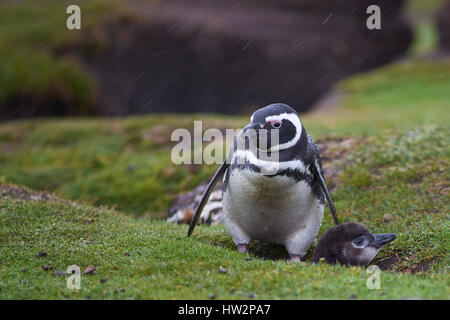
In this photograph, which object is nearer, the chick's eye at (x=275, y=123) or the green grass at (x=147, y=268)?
the green grass at (x=147, y=268)

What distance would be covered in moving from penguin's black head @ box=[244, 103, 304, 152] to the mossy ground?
49.5 inches

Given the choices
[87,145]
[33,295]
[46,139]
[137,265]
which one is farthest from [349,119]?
[33,295]

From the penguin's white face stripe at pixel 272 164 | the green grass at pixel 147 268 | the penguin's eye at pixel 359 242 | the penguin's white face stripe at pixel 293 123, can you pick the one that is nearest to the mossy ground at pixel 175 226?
the green grass at pixel 147 268

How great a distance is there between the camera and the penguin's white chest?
582 centimetres

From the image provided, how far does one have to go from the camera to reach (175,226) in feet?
24.8

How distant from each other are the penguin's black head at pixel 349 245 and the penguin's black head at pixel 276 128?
1.13 metres

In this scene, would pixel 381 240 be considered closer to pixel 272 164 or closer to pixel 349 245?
pixel 349 245

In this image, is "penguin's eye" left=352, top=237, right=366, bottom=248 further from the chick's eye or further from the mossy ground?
the chick's eye

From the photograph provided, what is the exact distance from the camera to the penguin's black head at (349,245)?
19.0ft

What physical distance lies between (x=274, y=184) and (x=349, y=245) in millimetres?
1074

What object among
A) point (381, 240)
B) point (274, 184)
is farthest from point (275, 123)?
point (381, 240)

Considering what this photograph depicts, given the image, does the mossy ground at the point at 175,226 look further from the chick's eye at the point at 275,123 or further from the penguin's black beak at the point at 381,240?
the chick's eye at the point at 275,123

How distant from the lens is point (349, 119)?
49.9ft

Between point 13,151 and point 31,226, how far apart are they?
880 centimetres
